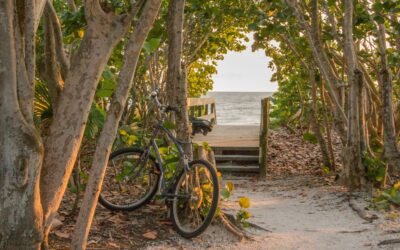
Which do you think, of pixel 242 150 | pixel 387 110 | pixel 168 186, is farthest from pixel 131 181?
pixel 242 150

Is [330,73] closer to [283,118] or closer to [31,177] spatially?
[31,177]

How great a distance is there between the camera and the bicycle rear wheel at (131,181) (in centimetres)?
531

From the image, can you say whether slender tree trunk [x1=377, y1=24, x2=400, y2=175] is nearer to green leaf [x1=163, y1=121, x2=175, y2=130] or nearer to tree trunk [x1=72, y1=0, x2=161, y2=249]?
green leaf [x1=163, y1=121, x2=175, y2=130]

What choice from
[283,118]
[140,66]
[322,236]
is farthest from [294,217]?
[283,118]

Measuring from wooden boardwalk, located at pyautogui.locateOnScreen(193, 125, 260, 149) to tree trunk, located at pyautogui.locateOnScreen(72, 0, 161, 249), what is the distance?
23.7ft

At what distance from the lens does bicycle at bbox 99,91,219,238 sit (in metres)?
4.73

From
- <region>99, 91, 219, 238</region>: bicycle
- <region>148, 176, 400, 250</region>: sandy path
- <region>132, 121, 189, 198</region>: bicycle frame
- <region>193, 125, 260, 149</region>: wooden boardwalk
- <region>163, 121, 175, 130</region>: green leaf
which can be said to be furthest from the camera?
<region>193, 125, 260, 149</region>: wooden boardwalk

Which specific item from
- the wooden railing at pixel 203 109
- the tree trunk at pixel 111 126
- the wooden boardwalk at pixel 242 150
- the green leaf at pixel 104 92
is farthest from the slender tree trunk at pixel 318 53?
the wooden railing at pixel 203 109

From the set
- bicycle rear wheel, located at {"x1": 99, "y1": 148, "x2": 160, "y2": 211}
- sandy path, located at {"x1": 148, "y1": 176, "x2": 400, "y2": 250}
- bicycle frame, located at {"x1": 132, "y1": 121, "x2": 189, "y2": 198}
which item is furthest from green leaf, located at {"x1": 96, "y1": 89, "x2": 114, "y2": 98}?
sandy path, located at {"x1": 148, "y1": 176, "x2": 400, "y2": 250}

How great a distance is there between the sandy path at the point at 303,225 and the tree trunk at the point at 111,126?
35.6 inches

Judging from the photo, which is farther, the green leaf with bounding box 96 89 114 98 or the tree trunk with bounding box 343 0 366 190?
the tree trunk with bounding box 343 0 366 190

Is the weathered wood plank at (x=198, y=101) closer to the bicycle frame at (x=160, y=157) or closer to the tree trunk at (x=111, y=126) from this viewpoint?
the bicycle frame at (x=160, y=157)

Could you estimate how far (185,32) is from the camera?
12.1m

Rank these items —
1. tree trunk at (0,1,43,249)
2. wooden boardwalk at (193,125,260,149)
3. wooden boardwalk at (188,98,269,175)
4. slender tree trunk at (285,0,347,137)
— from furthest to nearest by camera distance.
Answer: wooden boardwalk at (193,125,260,149)
wooden boardwalk at (188,98,269,175)
slender tree trunk at (285,0,347,137)
tree trunk at (0,1,43,249)
